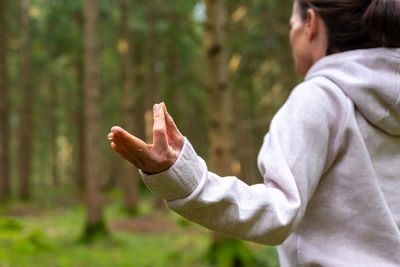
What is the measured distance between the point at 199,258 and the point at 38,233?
117 inches

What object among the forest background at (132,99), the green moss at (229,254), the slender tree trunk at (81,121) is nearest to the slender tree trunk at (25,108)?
the forest background at (132,99)

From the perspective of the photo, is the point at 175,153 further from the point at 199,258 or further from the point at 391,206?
the point at 199,258

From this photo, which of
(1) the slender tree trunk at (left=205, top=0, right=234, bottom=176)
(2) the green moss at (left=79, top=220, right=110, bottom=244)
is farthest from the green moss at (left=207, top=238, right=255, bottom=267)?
(2) the green moss at (left=79, top=220, right=110, bottom=244)

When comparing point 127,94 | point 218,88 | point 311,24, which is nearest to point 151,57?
point 127,94

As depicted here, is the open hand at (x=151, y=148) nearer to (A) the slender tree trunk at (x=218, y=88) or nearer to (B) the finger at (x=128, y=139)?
(B) the finger at (x=128, y=139)

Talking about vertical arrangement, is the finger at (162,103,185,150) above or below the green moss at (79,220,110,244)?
above

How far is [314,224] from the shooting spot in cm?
136

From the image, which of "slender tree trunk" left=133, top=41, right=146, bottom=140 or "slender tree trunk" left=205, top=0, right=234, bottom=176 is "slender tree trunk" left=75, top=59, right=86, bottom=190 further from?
"slender tree trunk" left=205, top=0, right=234, bottom=176

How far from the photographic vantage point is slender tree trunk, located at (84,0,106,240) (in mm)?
10641

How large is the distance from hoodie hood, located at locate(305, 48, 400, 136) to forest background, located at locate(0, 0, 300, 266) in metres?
5.07

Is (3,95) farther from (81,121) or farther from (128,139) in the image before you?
(128,139)

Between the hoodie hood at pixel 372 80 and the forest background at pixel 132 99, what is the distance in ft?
16.6

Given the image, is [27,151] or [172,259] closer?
[172,259]

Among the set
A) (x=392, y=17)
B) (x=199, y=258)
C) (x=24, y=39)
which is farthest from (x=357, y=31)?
(x=24, y=39)
